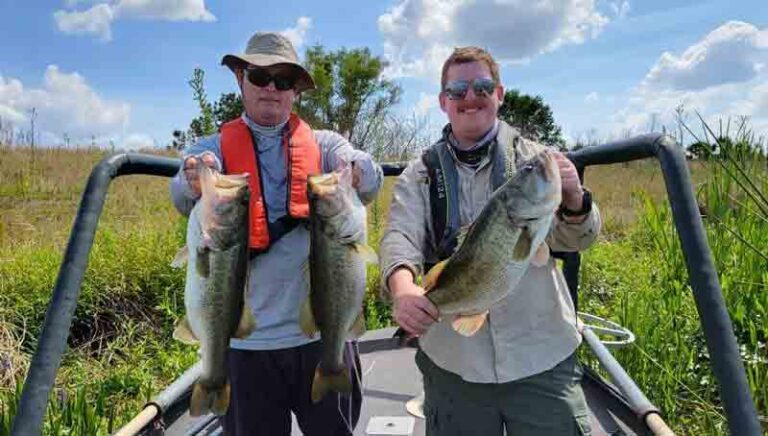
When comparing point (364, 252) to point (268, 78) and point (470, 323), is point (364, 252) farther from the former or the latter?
point (268, 78)

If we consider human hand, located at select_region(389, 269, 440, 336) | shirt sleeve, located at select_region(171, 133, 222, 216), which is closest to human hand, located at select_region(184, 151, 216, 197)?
shirt sleeve, located at select_region(171, 133, 222, 216)

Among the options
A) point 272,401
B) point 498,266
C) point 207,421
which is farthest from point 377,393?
point 498,266

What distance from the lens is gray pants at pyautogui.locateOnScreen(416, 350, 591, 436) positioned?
244cm

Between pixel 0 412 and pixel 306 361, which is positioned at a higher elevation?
pixel 306 361

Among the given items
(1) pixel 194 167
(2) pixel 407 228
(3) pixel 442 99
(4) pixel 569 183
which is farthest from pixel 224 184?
(4) pixel 569 183

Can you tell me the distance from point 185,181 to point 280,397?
111 centimetres

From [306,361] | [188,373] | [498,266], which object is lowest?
[188,373]

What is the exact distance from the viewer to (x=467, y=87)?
2.48m

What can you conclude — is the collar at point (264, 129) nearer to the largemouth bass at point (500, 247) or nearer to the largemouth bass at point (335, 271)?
A: the largemouth bass at point (335, 271)

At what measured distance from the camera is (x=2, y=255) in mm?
6898

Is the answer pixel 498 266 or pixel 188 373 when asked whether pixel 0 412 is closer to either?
pixel 188 373

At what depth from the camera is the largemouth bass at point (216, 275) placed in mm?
2346

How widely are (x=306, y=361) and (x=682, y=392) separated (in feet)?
10.2

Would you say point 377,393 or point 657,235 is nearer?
point 377,393
